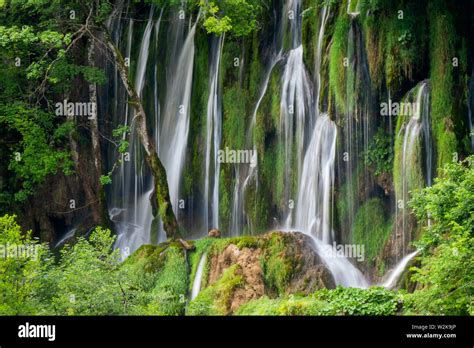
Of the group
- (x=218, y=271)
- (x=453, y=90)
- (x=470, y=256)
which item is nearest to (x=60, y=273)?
(x=218, y=271)

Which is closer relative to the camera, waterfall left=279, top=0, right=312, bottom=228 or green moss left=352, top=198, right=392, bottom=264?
green moss left=352, top=198, right=392, bottom=264

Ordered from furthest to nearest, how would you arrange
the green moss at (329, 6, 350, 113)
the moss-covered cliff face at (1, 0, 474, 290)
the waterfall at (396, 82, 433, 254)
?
1. the green moss at (329, 6, 350, 113)
2. the moss-covered cliff face at (1, 0, 474, 290)
3. the waterfall at (396, 82, 433, 254)

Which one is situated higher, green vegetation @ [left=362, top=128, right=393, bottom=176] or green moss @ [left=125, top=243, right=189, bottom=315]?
green vegetation @ [left=362, top=128, right=393, bottom=176]

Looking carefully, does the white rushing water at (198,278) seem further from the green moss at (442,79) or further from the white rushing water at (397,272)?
the green moss at (442,79)

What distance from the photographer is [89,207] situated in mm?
34375

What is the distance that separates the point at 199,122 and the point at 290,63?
148 inches

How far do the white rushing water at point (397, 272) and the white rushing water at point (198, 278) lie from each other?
453cm

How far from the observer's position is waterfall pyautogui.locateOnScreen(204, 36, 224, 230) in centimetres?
3278

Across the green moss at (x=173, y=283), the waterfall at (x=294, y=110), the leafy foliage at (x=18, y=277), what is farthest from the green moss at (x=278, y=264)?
the leafy foliage at (x=18, y=277)

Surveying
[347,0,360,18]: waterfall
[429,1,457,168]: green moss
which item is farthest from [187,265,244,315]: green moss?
[347,0,360,18]: waterfall

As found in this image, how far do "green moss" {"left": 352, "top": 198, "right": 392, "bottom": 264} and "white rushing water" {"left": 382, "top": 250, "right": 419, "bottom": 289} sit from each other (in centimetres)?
131

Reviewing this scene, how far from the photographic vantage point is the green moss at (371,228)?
93.1 feet

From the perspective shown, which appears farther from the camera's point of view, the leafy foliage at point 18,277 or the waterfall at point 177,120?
the waterfall at point 177,120

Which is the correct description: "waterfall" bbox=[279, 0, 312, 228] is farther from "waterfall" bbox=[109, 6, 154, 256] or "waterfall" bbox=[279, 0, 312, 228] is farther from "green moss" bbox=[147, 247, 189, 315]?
"waterfall" bbox=[109, 6, 154, 256]
